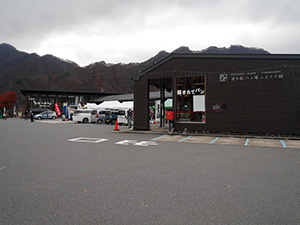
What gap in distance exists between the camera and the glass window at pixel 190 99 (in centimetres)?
1642

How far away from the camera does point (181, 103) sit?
1930 cm

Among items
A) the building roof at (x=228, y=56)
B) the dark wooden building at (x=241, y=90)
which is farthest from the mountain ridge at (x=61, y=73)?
the dark wooden building at (x=241, y=90)

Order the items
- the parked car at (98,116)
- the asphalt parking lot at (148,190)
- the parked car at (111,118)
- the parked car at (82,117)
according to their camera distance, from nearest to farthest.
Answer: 1. the asphalt parking lot at (148,190)
2. the parked car at (111,118)
3. the parked car at (98,116)
4. the parked car at (82,117)

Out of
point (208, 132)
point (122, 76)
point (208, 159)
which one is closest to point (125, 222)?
point (208, 159)

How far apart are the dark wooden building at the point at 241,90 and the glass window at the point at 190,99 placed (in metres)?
0.09

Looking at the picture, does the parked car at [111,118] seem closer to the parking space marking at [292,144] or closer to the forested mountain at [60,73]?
the parking space marking at [292,144]

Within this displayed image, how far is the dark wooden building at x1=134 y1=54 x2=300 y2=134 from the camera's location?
1331 cm

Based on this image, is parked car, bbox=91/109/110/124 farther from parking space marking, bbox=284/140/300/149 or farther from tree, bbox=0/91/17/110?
tree, bbox=0/91/17/110

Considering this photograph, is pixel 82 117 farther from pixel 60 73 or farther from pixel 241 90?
pixel 60 73

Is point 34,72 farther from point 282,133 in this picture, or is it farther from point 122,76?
point 282,133

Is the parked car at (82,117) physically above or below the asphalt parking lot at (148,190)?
above

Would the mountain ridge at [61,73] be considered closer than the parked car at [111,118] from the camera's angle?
No

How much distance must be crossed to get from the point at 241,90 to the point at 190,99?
663 cm

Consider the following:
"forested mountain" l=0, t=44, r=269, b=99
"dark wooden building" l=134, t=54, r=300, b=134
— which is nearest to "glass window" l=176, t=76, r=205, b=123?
"dark wooden building" l=134, t=54, r=300, b=134
